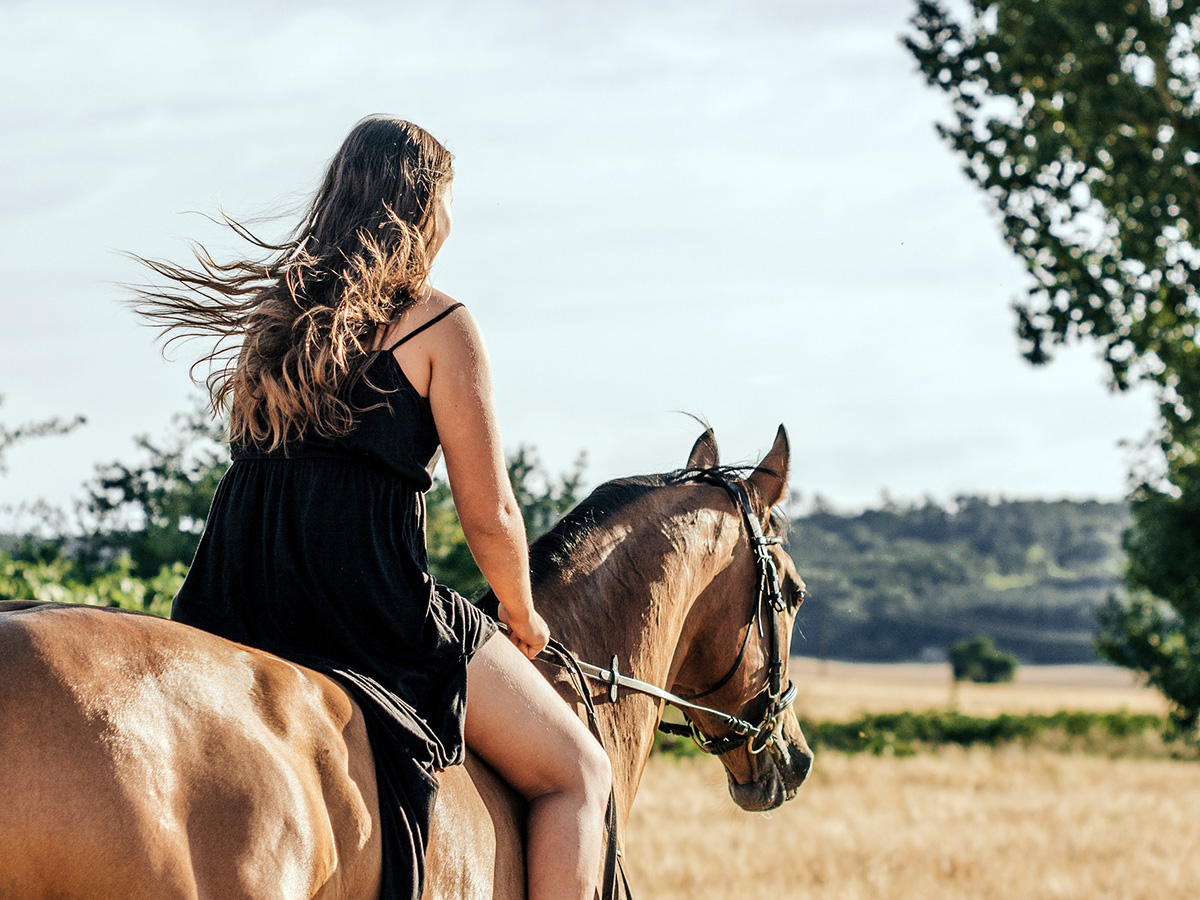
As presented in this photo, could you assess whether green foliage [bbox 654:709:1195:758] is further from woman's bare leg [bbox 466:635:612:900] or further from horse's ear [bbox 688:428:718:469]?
woman's bare leg [bbox 466:635:612:900]

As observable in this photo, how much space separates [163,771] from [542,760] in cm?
113

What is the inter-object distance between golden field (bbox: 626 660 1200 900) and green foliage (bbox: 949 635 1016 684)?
62743 mm

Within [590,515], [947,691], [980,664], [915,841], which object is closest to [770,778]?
[590,515]

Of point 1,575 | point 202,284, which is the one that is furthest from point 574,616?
point 1,575

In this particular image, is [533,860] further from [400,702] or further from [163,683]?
[163,683]

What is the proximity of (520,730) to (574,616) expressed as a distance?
2.64ft

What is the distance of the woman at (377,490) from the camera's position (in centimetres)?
274

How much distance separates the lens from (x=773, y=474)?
445 cm

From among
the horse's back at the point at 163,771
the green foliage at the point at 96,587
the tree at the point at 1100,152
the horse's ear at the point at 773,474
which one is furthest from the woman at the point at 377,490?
the tree at the point at 1100,152

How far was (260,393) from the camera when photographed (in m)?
2.79

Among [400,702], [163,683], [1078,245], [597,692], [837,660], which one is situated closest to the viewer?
[163,683]

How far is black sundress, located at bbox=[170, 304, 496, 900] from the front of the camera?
2732mm

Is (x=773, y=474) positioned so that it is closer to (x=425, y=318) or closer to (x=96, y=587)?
(x=425, y=318)

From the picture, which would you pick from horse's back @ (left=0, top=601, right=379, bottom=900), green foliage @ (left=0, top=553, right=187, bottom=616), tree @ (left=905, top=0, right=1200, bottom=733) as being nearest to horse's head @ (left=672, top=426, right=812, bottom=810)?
horse's back @ (left=0, top=601, right=379, bottom=900)
